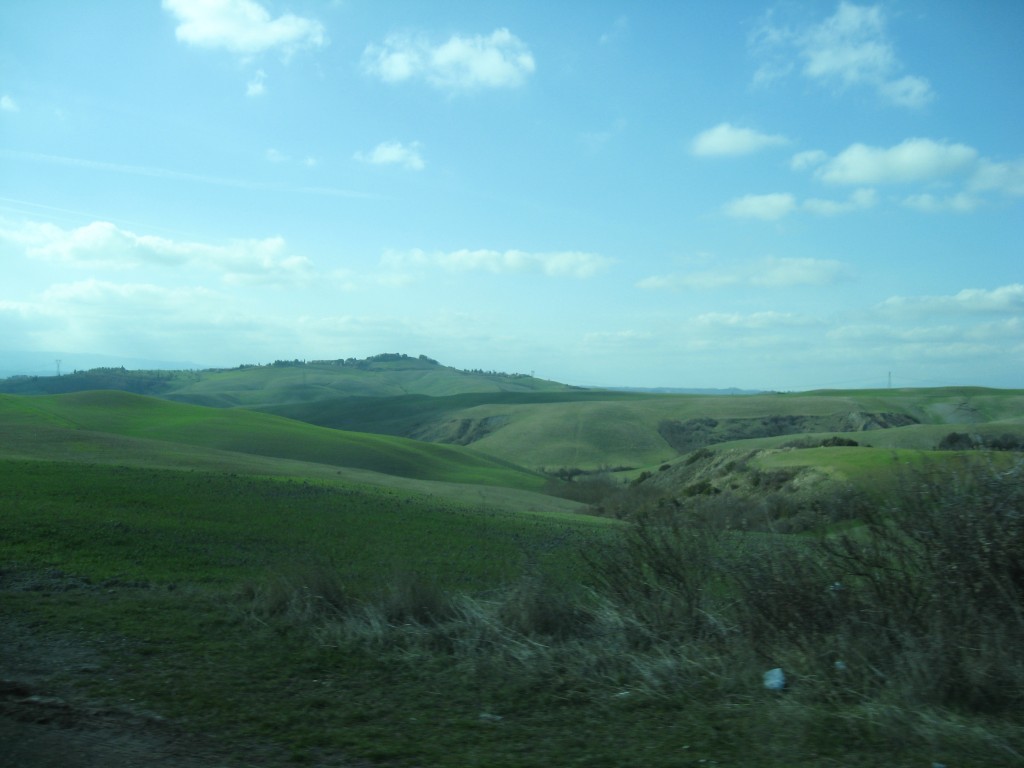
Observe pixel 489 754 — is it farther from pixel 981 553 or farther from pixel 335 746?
pixel 981 553

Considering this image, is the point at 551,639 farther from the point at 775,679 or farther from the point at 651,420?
the point at 651,420

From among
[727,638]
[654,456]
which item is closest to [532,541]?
[727,638]

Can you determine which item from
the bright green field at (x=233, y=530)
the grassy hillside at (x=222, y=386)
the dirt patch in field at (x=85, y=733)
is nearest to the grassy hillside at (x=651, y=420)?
the grassy hillside at (x=222, y=386)

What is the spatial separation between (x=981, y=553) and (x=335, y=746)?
18.0 feet

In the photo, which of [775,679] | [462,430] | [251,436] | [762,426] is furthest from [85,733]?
[462,430]

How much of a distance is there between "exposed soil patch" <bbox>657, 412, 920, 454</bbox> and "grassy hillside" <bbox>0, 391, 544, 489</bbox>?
3041 centimetres

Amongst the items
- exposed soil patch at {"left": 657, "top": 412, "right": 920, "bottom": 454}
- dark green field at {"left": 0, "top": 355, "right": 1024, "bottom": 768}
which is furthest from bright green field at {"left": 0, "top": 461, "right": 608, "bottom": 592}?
exposed soil patch at {"left": 657, "top": 412, "right": 920, "bottom": 454}

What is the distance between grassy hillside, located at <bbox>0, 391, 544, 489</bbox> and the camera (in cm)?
5244

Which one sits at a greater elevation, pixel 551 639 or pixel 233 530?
pixel 551 639

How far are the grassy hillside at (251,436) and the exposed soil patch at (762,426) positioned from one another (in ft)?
99.8

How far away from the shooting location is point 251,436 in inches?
2223

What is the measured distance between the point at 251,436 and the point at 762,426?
61.5 meters

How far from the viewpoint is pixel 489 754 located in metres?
5.53

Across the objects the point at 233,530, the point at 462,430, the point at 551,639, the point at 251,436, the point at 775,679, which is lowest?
the point at 462,430
